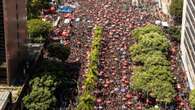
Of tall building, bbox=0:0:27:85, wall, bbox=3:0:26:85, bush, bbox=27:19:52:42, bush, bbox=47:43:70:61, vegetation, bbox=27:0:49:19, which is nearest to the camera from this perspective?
tall building, bbox=0:0:27:85

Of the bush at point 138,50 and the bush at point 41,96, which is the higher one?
the bush at point 138,50

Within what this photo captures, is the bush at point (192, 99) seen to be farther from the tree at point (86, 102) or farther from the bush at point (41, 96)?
the bush at point (41, 96)

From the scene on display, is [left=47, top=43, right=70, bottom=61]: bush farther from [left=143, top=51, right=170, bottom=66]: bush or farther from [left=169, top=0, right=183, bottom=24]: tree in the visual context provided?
[left=169, top=0, right=183, bottom=24]: tree

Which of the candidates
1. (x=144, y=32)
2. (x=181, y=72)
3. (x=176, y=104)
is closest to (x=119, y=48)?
(x=144, y=32)

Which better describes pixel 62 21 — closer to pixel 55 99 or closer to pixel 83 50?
pixel 83 50

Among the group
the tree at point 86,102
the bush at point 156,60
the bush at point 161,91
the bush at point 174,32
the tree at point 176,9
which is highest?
the tree at point 176,9

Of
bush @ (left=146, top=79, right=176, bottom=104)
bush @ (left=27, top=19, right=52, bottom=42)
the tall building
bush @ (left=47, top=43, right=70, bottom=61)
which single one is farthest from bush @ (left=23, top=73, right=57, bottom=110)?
bush @ (left=27, top=19, right=52, bottom=42)

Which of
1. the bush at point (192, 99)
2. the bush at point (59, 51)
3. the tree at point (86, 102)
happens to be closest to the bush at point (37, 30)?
the bush at point (59, 51)
